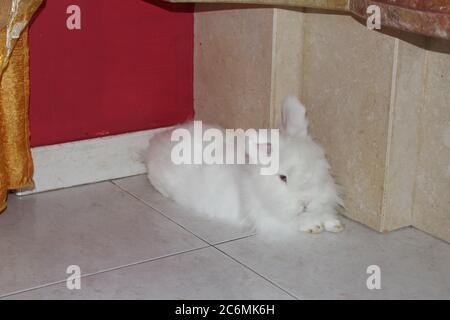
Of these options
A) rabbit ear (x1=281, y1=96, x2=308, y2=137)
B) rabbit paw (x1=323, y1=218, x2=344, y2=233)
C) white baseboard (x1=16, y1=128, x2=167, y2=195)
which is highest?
rabbit ear (x1=281, y1=96, x2=308, y2=137)

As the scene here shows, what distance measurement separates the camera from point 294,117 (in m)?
2.32

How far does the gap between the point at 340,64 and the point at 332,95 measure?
106 millimetres

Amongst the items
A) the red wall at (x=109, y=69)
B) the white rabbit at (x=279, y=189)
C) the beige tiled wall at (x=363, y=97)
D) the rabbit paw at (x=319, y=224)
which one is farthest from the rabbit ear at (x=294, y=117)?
the red wall at (x=109, y=69)

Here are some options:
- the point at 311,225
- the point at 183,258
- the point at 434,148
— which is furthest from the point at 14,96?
the point at 434,148

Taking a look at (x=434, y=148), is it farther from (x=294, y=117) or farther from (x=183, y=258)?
(x=183, y=258)

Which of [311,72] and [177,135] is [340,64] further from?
[177,135]

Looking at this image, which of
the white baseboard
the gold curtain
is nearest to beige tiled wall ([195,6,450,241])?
the white baseboard

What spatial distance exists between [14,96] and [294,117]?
2.81ft

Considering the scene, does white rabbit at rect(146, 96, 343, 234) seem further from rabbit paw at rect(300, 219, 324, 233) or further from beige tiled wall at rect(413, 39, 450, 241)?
beige tiled wall at rect(413, 39, 450, 241)

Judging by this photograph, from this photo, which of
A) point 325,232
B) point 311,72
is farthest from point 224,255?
point 311,72

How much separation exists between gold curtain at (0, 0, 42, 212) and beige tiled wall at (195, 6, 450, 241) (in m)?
0.71

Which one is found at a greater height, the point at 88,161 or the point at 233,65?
the point at 233,65

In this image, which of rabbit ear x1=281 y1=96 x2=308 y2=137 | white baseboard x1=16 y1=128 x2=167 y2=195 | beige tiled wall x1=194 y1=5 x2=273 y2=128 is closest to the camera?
rabbit ear x1=281 y1=96 x2=308 y2=137

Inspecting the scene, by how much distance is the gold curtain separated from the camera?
2.22 meters
